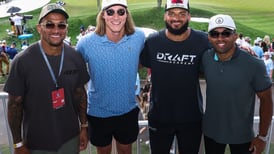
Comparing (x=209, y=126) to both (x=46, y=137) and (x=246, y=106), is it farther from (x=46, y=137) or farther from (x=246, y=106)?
(x=46, y=137)

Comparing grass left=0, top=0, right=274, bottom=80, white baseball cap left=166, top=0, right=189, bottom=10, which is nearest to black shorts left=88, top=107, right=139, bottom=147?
white baseball cap left=166, top=0, right=189, bottom=10

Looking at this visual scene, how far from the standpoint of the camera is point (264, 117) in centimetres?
353

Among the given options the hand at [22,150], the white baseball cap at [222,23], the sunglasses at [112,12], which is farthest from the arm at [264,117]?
the hand at [22,150]

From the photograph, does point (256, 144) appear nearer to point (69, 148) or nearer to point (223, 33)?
point (223, 33)

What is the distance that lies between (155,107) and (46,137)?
109 centimetres

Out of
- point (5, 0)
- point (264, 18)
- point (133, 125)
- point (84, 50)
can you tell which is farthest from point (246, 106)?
point (5, 0)

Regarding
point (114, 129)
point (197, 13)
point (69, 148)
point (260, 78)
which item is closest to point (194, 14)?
point (197, 13)

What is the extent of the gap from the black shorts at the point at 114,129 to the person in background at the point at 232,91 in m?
0.74

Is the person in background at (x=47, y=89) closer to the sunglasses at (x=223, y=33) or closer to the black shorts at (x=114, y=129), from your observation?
the black shorts at (x=114, y=129)

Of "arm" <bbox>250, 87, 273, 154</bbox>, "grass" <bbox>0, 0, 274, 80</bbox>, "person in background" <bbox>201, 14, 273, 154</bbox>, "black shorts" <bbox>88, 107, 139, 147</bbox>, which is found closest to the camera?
"person in background" <bbox>201, 14, 273, 154</bbox>

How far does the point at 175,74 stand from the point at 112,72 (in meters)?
0.61

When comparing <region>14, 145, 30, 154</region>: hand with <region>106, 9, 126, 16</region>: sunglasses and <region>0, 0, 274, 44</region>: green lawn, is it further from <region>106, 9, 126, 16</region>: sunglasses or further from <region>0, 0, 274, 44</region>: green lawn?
<region>0, 0, 274, 44</region>: green lawn

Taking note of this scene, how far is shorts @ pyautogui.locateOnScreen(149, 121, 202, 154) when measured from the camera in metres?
3.71

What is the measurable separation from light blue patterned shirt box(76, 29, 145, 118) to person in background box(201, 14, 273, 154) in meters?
0.71
